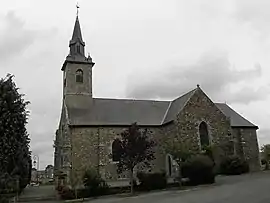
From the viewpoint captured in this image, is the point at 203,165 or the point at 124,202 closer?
the point at 124,202

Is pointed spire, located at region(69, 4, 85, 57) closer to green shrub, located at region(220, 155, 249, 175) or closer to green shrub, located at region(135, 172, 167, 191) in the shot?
green shrub, located at region(135, 172, 167, 191)

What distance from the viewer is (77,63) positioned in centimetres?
3634

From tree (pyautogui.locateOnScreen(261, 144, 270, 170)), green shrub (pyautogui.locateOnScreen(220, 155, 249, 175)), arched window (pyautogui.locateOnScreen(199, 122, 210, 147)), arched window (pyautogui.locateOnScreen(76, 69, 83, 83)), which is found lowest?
green shrub (pyautogui.locateOnScreen(220, 155, 249, 175))

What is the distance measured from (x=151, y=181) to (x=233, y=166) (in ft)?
30.8

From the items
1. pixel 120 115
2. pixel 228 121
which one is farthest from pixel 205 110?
pixel 120 115

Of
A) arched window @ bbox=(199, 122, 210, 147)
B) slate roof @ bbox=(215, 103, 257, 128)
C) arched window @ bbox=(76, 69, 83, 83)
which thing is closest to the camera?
arched window @ bbox=(199, 122, 210, 147)

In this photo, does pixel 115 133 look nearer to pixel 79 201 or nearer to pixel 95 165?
pixel 95 165

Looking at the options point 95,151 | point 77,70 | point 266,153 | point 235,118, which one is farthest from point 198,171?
point 77,70

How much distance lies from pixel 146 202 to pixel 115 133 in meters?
16.7

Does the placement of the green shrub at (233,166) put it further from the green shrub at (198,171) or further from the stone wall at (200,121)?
the green shrub at (198,171)

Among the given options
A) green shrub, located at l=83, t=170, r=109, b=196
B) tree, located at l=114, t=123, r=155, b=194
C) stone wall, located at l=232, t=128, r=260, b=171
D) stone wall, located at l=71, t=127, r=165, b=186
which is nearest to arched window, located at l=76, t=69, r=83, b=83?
stone wall, located at l=71, t=127, r=165, b=186

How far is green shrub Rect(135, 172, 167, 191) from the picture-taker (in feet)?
78.4

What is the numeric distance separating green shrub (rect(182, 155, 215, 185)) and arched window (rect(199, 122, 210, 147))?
7.17m

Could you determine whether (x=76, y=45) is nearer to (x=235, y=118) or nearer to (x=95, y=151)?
(x=95, y=151)
